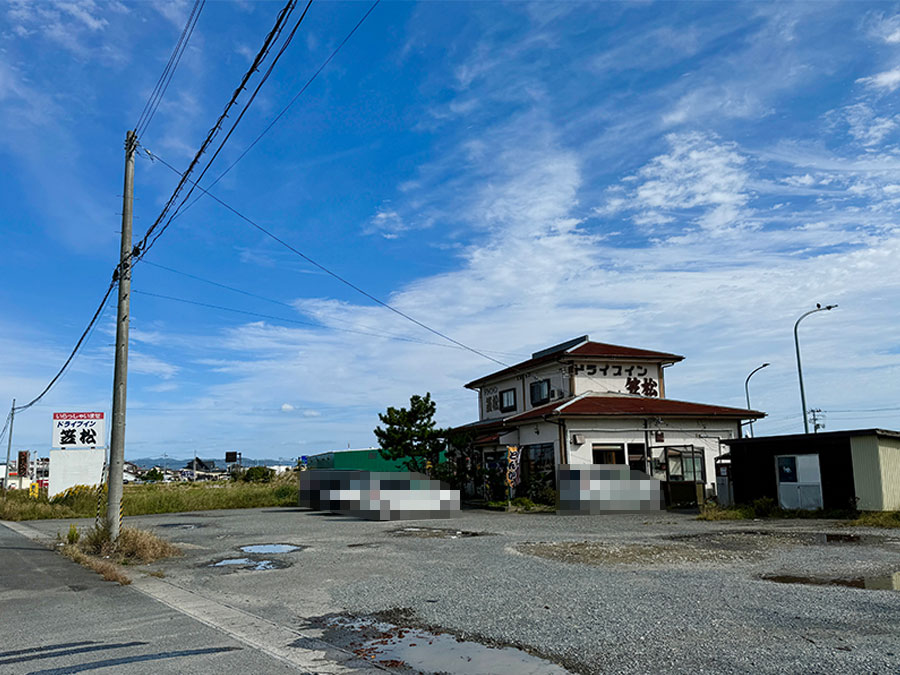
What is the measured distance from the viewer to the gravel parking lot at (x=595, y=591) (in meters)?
6.20

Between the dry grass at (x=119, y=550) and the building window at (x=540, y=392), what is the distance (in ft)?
61.4

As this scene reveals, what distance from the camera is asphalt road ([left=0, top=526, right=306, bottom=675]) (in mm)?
6113

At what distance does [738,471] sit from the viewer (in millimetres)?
23359

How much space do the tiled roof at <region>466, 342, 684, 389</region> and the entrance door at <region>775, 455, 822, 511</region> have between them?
9.01 metres

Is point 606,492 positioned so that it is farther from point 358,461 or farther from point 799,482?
point 358,461

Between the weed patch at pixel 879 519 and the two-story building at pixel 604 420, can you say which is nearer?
the weed patch at pixel 879 519

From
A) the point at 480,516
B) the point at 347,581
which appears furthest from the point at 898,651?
the point at 480,516

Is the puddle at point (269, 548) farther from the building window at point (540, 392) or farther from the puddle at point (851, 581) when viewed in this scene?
the building window at point (540, 392)

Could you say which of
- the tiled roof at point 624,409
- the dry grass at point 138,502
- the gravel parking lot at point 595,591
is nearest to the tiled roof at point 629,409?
the tiled roof at point 624,409

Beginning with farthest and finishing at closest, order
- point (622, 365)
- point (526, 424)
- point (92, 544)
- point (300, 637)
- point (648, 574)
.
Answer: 1. point (622, 365)
2. point (526, 424)
3. point (92, 544)
4. point (648, 574)
5. point (300, 637)

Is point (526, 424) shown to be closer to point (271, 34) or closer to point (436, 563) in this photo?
point (436, 563)

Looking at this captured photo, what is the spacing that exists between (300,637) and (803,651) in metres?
4.73

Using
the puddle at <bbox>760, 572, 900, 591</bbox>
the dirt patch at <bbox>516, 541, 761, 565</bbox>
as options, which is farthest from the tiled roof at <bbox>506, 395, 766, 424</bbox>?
the puddle at <bbox>760, 572, 900, 591</bbox>

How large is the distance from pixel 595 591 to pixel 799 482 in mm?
15366
